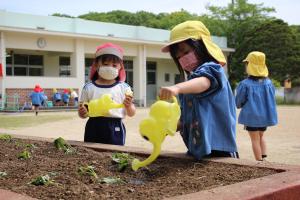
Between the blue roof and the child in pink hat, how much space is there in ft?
73.4

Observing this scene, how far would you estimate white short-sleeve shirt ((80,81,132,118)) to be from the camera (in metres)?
4.51

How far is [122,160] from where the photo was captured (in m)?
3.29

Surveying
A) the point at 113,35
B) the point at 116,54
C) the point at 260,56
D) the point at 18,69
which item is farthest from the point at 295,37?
the point at 116,54

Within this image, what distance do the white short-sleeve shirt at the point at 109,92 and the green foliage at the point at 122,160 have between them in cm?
91

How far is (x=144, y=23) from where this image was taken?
6381 centimetres

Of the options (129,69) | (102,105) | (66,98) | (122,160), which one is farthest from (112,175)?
(129,69)

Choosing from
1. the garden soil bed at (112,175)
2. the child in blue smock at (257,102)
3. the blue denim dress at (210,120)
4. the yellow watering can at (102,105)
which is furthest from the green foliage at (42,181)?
the child in blue smock at (257,102)

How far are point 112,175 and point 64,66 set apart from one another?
30.6m

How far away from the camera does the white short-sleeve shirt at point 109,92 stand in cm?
451

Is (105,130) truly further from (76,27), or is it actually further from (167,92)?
(76,27)

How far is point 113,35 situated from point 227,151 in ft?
93.2

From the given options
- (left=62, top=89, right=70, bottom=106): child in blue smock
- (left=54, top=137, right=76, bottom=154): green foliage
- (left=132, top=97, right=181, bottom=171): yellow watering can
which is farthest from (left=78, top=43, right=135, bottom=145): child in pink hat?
(left=62, top=89, right=70, bottom=106): child in blue smock

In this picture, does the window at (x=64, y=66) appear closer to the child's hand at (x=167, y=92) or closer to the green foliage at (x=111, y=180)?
the green foliage at (x=111, y=180)

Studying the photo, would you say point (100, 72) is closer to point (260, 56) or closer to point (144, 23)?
point (260, 56)
